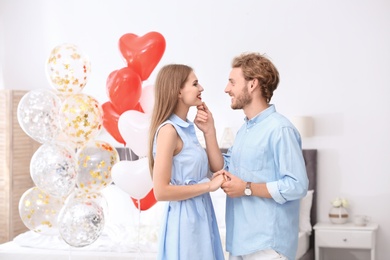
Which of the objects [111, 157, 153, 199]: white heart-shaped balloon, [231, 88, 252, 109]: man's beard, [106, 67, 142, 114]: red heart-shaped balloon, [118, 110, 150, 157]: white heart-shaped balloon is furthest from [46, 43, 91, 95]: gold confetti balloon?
[231, 88, 252, 109]: man's beard

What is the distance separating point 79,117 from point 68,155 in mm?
241

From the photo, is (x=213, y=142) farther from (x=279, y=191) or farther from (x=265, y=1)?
(x=265, y=1)

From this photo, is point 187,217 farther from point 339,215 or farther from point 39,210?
point 339,215

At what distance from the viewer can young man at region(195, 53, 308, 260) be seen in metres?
2.77

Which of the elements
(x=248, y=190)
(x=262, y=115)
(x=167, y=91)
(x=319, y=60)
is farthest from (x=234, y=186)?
(x=319, y=60)

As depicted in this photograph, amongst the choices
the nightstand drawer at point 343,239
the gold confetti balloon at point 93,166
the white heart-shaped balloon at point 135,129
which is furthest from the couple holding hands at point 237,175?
the nightstand drawer at point 343,239

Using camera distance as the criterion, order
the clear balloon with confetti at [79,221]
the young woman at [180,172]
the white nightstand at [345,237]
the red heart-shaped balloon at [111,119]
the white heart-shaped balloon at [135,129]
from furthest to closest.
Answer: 1. the white nightstand at [345,237]
2. the red heart-shaped balloon at [111,119]
3. the clear balloon with confetti at [79,221]
4. the white heart-shaped balloon at [135,129]
5. the young woman at [180,172]

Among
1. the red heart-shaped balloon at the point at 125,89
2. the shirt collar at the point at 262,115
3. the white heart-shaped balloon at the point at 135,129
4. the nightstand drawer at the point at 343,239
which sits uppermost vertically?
the red heart-shaped balloon at the point at 125,89

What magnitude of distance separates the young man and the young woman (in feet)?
0.35

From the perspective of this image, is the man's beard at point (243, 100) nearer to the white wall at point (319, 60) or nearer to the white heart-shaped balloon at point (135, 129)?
the white heart-shaped balloon at point (135, 129)

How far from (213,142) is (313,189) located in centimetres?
307

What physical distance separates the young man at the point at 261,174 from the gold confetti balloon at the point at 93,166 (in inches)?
59.0

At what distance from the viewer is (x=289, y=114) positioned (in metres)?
5.98

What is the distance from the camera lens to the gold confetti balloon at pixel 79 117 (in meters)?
4.18
